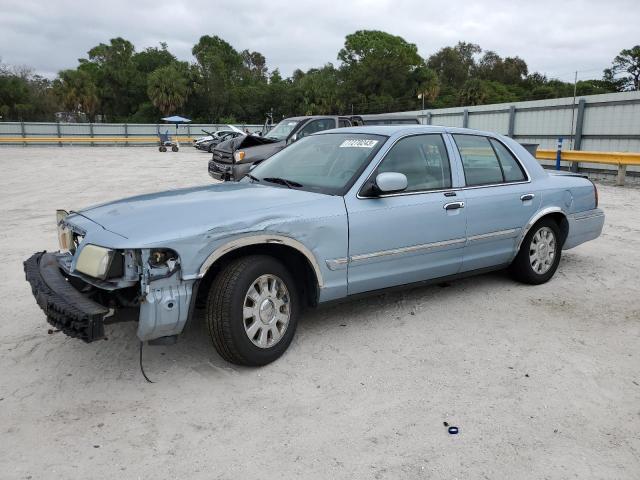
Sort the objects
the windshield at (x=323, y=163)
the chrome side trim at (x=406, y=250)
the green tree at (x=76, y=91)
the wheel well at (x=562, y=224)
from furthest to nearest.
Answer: the green tree at (x=76, y=91) → the wheel well at (x=562, y=224) → the windshield at (x=323, y=163) → the chrome side trim at (x=406, y=250)

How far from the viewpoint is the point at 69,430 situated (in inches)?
115

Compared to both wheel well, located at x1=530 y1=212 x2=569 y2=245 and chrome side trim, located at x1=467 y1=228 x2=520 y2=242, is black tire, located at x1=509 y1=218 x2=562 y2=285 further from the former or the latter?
chrome side trim, located at x1=467 y1=228 x2=520 y2=242

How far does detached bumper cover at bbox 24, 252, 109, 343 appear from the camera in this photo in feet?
9.73

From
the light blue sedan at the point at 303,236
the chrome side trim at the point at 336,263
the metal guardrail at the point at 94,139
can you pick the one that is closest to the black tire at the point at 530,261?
the light blue sedan at the point at 303,236

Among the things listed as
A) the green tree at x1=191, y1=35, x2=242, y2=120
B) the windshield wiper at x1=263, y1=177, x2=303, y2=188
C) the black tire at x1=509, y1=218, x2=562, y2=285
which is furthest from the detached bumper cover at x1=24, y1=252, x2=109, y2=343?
the green tree at x1=191, y1=35, x2=242, y2=120

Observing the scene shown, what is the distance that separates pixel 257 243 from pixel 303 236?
0.34m

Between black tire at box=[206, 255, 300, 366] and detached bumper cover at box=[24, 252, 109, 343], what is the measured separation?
25.4 inches

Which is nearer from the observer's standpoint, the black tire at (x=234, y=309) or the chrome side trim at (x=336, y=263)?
the black tire at (x=234, y=309)

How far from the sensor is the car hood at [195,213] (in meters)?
3.27

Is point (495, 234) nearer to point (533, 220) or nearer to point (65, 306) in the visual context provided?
point (533, 220)

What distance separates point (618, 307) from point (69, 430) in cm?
446

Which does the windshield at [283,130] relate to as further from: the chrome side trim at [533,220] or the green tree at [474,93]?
the green tree at [474,93]

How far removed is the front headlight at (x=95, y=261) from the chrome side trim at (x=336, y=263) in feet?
4.73

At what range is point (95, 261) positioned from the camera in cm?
321
